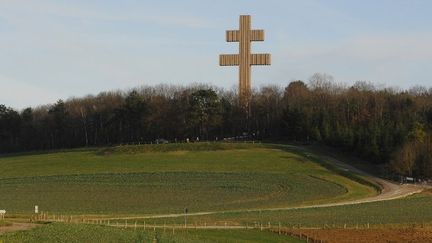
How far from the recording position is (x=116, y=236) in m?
32.6

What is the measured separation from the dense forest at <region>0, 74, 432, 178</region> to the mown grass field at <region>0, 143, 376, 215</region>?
45.3 feet

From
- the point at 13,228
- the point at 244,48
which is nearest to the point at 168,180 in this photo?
the point at 244,48

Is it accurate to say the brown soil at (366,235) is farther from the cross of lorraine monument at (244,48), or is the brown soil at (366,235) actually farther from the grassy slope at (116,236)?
the cross of lorraine monument at (244,48)

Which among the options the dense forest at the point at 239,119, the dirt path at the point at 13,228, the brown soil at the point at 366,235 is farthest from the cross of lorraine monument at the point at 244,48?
the dirt path at the point at 13,228

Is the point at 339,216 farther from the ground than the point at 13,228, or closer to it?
closer to it

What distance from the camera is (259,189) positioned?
80375mm

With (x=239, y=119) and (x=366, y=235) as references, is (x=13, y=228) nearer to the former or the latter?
(x=366, y=235)

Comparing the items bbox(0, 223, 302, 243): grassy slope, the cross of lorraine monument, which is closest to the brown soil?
bbox(0, 223, 302, 243): grassy slope

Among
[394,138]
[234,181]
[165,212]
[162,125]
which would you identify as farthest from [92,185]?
[162,125]

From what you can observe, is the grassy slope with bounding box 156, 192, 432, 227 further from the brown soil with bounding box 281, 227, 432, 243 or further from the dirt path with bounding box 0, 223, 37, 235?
the dirt path with bounding box 0, 223, 37, 235

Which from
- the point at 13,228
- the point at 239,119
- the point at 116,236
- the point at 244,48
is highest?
the point at 244,48

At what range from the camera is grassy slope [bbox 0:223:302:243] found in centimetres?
3044

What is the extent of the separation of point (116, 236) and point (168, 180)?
5701 centimetres

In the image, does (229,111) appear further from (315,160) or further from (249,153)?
(315,160)
